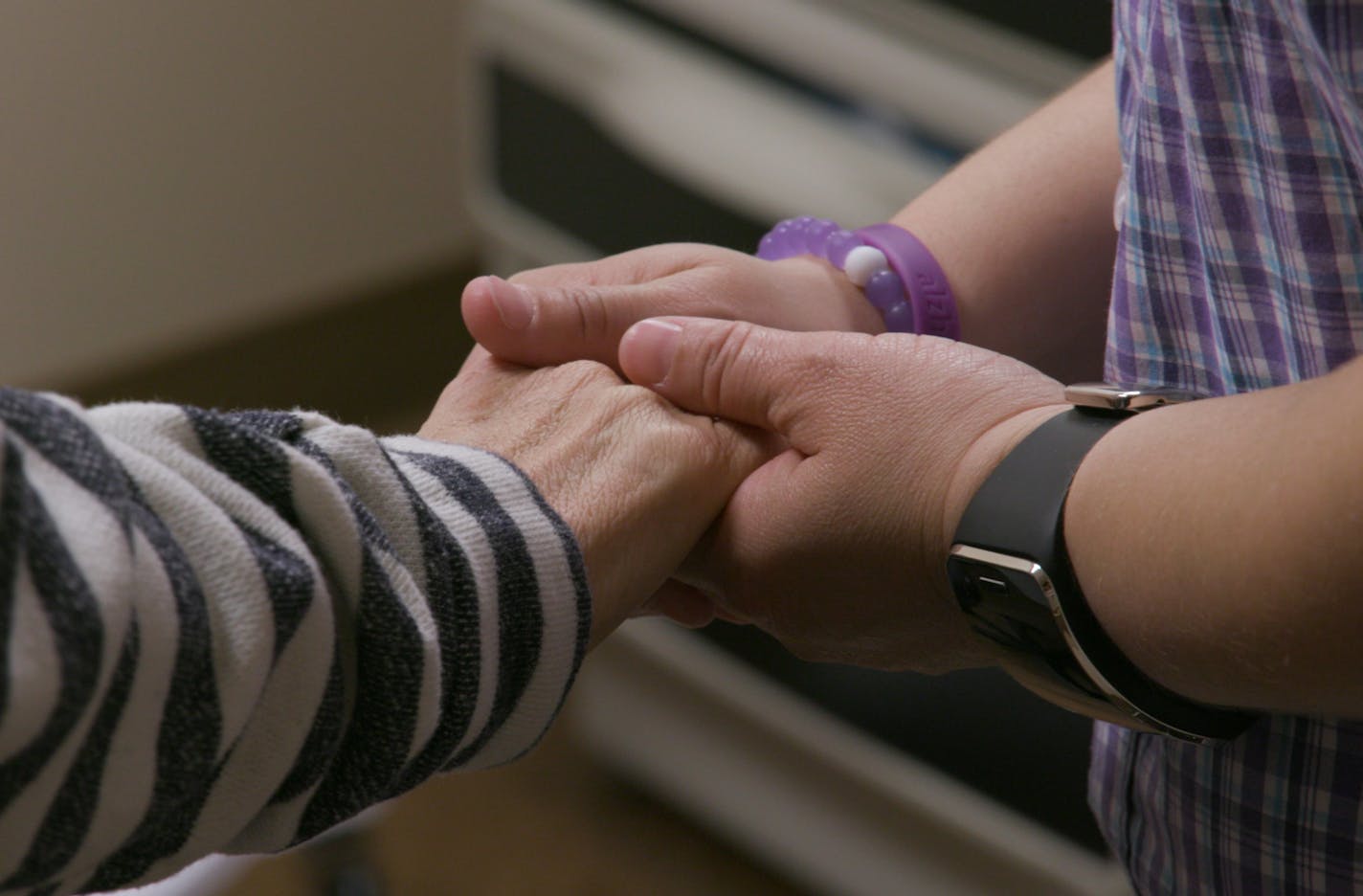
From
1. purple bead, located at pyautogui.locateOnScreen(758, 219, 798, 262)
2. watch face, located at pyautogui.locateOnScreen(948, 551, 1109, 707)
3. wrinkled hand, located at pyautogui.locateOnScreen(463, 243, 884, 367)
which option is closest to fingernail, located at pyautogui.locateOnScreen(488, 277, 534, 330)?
wrinkled hand, located at pyautogui.locateOnScreen(463, 243, 884, 367)

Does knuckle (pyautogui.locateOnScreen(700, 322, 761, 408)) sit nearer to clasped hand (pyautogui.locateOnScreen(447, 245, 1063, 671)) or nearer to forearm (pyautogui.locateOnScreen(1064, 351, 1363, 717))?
clasped hand (pyautogui.locateOnScreen(447, 245, 1063, 671))

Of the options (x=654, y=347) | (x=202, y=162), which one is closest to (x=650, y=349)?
(x=654, y=347)

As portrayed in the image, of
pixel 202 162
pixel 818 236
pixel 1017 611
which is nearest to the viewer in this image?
pixel 1017 611

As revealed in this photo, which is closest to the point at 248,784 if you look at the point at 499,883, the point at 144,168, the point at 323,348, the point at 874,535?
the point at 874,535

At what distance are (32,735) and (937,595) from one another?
0.32 m

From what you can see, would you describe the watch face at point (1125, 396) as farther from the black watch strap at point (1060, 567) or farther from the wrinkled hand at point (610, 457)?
the wrinkled hand at point (610, 457)

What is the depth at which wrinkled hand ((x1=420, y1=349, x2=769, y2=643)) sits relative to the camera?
60 cm

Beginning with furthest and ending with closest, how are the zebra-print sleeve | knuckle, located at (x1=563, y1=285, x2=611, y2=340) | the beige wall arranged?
the beige wall < knuckle, located at (x1=563, y1=285, x2=611, y2=340) < the zebra-print sleeve

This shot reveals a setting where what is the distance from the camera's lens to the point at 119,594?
1.26 feet

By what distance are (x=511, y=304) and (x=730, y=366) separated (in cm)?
11

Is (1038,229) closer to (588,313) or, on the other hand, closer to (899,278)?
(899,278)

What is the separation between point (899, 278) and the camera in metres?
0.69

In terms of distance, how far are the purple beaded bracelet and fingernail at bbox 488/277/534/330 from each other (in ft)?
0.49

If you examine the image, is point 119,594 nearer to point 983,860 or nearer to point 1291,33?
point 1291,33
